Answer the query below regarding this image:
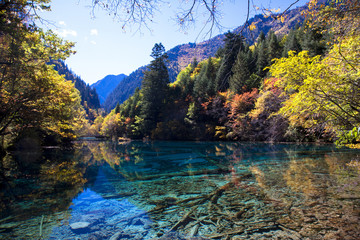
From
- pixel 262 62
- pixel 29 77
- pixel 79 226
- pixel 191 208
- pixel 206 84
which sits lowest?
pixel 191 208

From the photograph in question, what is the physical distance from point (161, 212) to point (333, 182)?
193 inches

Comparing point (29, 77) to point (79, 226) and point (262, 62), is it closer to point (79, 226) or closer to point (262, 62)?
point (79, 226)

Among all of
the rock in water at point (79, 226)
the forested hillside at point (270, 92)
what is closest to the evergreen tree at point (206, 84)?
the forested hillside at point (270, 92)

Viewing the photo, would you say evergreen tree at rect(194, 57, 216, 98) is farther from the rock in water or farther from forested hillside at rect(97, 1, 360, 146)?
the rock in water

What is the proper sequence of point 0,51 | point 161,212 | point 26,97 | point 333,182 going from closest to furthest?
point 161,212 → point 333,182 → point 0,51 → point 26,97

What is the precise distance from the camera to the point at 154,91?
132ft

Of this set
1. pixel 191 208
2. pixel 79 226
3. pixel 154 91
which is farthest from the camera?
pixel 154 91

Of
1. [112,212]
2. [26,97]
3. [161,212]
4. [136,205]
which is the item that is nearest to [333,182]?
[161,212]

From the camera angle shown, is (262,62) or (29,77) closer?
(29,77)

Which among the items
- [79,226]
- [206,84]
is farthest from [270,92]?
[79,226]

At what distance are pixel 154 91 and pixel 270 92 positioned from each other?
980 inches

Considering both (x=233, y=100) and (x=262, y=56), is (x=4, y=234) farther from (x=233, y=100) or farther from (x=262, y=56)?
(x=262, y=56)

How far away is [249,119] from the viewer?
87.1 feet

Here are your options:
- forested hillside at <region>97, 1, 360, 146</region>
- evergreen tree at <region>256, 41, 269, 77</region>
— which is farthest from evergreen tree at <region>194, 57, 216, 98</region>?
evergreen tree at <region>256, 41, 269, 77</region>
